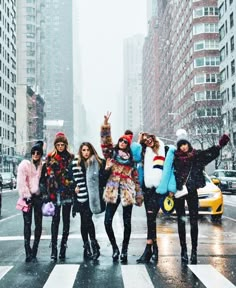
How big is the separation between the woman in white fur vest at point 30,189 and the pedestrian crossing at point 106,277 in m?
0.54

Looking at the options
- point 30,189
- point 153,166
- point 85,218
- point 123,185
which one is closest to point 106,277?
point 85,218

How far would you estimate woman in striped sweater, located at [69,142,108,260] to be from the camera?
721 centimetres

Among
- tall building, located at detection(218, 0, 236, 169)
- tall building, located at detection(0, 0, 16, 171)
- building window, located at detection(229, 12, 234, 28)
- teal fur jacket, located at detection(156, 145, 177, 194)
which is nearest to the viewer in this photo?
teal fur jacket, located at detection(156, 145, 177, 194)

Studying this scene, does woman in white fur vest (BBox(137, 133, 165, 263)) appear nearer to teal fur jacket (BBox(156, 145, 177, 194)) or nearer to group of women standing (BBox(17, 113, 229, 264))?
group of women standing (BBox(17, 113, 229, 264))

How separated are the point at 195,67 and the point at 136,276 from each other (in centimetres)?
7010

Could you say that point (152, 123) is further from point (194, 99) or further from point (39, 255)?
point (39, 255)

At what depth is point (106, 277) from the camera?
20.2 feet

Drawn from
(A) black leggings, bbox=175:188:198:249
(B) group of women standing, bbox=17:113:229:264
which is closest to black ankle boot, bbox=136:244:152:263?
(B) group of women standing, bbox=17:113:229:264

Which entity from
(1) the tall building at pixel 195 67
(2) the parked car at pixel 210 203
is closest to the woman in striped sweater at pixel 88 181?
(2) the parked car at pixel 210 203

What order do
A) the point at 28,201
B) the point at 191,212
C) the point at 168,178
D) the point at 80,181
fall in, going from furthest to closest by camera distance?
the point at 28,201 < the point at 80,181 < the point at 191,212 < the point at 168,178

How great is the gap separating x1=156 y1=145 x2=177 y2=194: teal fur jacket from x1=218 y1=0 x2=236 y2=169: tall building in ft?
145

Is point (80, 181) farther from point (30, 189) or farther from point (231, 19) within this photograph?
point (231, 19)

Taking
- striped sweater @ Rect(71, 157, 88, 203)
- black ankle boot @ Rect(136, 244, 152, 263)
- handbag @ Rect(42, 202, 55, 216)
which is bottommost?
black ankle boot @ Rect(136, 244, 152, 263)

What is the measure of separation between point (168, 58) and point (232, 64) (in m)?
52.6
